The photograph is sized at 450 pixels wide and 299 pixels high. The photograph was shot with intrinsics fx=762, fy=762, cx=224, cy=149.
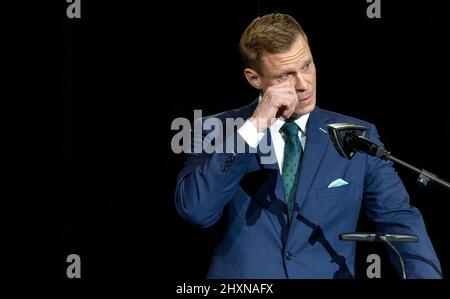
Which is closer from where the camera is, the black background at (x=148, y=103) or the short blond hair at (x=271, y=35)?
the short blond hair at (x=271, y=35)

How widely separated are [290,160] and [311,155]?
0.25 feet

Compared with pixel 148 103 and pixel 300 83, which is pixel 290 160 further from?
pixel 148 103

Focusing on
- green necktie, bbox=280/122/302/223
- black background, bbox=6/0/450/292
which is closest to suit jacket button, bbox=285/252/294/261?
green necktie, bbox=280/122/302/223

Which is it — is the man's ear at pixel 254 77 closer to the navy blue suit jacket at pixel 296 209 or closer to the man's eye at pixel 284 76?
the man's eye at pixel 284 76

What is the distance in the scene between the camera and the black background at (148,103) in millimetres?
3227

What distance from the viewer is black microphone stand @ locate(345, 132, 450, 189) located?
6.22ft

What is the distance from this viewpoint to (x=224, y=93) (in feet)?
11.0

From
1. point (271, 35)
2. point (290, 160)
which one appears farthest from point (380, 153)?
point (271, 35)

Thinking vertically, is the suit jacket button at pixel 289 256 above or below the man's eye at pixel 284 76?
below

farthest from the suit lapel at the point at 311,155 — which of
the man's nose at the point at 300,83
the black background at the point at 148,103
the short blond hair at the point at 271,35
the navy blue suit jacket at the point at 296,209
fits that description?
the black background at the point at 148,103

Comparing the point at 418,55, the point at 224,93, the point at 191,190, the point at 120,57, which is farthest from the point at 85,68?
the point at 418,55

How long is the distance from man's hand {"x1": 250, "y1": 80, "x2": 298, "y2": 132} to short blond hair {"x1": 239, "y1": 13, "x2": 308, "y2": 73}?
0.60 feet

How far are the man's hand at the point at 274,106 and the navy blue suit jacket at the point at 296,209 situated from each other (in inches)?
3.6

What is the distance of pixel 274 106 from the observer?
7.71 ft
